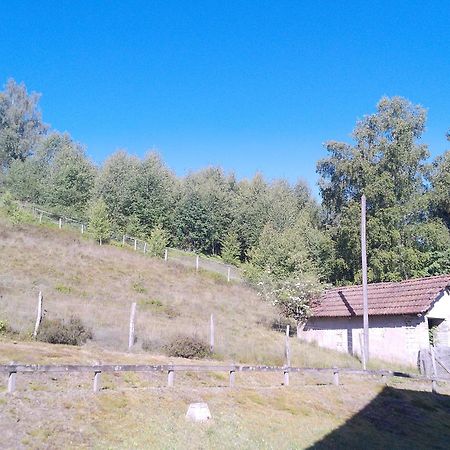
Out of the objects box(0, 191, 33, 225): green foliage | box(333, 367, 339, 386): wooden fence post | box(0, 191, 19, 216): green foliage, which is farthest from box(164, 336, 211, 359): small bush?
box(0, 191, 19, 216): green foliage

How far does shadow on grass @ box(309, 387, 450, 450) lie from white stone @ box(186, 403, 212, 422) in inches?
94.4

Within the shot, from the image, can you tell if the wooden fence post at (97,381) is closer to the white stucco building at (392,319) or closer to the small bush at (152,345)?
the small bush at (152,345)

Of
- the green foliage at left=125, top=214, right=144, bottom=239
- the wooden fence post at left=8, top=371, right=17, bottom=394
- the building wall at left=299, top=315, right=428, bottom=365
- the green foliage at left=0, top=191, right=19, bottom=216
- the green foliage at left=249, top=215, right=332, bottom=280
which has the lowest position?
the wooden fence post at left=8, top=371, right=17, bottom=394

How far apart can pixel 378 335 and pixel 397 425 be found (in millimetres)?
12400

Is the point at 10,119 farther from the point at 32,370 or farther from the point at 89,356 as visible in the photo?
the point at 32,370

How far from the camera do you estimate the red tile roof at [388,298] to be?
25.7 meters

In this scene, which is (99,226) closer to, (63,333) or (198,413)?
(63,333)

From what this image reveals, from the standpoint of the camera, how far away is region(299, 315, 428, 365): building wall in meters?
25.3

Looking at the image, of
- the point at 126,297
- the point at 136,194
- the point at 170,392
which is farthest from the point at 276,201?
the point at 170,392

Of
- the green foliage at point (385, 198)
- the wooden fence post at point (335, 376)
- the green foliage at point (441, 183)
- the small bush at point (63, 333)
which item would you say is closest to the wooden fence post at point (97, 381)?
the small bush at point (63, 333)

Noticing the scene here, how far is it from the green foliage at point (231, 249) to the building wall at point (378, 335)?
2918cm

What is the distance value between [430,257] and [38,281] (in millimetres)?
29328

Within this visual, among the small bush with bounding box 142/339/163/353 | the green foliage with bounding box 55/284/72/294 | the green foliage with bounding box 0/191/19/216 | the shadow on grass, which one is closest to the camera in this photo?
the shadow on grass

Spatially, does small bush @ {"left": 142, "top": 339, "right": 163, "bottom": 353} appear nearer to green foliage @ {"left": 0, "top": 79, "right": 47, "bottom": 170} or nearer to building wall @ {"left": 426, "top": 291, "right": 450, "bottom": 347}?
building wall @ {"left": 426, "top": 291, "right": 450, "bottom": 347}
